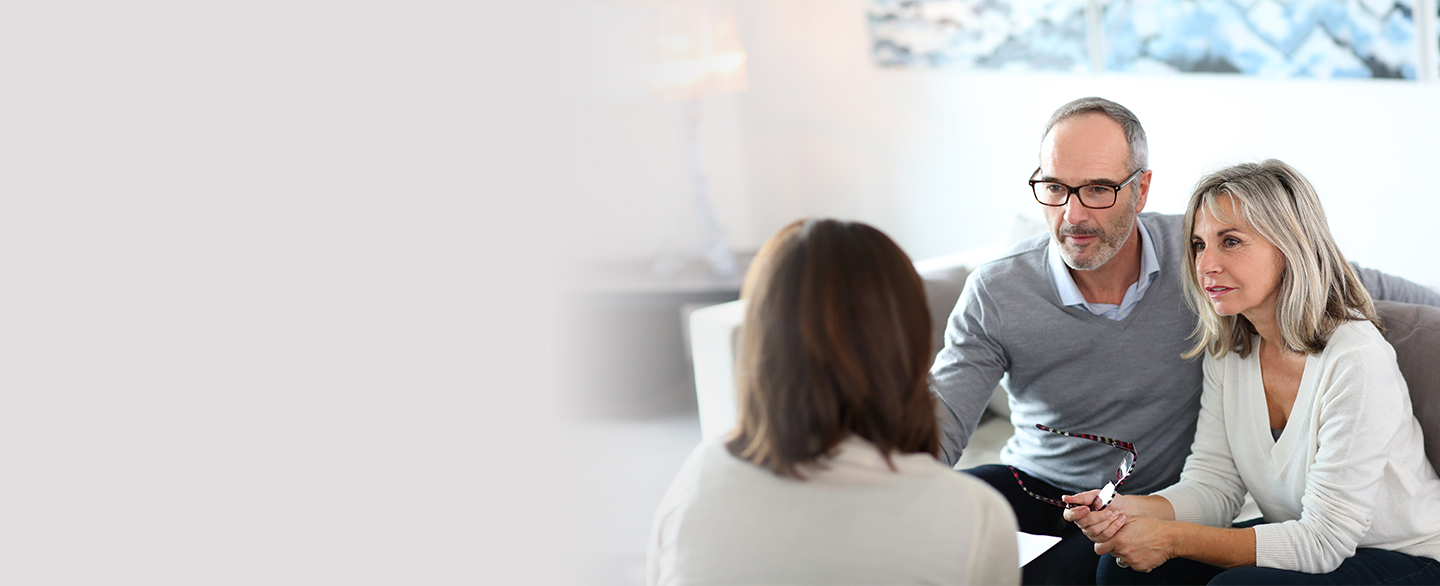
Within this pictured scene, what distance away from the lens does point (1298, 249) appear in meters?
1.31

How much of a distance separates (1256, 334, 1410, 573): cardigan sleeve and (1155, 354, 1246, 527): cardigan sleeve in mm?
148

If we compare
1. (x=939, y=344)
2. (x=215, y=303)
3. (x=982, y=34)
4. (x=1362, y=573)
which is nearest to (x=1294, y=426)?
(x=1362, y=573)

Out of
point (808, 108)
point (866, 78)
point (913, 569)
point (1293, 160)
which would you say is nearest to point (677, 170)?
point (808, 108)

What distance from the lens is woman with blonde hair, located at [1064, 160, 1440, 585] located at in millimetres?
1271

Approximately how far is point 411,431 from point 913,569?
3.18ft

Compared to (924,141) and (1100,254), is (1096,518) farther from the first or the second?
(924,141)

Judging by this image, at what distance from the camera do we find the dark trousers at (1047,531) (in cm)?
154

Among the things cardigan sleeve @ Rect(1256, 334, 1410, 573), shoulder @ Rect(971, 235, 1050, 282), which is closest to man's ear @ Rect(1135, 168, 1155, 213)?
shoulder @ Rect(971, 235, 1050, 282)

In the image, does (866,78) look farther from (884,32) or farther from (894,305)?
(894,305)

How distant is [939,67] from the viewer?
299cm

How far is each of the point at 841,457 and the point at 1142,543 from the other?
2.13ft

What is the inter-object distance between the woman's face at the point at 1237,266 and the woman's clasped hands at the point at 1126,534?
12.0 inches

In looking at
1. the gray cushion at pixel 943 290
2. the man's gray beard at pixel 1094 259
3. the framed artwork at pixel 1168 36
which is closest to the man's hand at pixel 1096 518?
the man's gray beard at pixel 1094 259

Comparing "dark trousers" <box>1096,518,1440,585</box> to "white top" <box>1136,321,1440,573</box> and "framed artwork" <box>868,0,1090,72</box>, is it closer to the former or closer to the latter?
"white top" <box>1136,321,1440,573</box>
